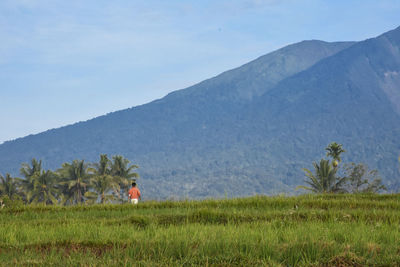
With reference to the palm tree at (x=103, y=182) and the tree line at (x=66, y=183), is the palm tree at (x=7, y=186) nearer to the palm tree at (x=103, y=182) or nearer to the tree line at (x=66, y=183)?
the tree line at (x=66, y=183)

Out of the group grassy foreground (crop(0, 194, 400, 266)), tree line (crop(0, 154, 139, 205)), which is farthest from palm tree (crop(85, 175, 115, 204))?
grassy foreground (crop(0, 194, 400, 266))

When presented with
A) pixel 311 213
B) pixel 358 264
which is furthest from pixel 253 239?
pixel 311 213

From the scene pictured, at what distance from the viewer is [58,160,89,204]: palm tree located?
84.2 meters

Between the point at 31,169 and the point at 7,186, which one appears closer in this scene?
the point at 7,186

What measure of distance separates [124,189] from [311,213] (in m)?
83.4

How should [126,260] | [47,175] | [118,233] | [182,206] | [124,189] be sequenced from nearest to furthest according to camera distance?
1. [126,260]
2. [118,233]
3. [182,206]
4. [47,175]
5. [124,189]

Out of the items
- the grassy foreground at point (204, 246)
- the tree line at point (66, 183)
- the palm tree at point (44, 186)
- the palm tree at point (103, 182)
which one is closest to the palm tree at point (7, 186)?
the tree line at point (66, 183)

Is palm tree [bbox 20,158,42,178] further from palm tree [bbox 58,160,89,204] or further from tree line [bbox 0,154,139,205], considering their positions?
palm tree [bbox 58,160,89,204]

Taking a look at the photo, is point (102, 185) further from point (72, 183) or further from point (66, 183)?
point (66, 183)

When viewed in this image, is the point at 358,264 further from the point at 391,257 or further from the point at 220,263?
the point at 220,263

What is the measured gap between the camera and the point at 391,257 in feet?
24.6

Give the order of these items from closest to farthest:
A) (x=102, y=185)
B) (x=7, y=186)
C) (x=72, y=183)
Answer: (x=7, y=186) → (x=72, y=183) → (x=102, y=185)

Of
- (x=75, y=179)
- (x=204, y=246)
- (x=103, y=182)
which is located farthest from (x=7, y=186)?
(x=204, y=246)

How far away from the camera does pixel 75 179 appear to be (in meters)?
85.2
